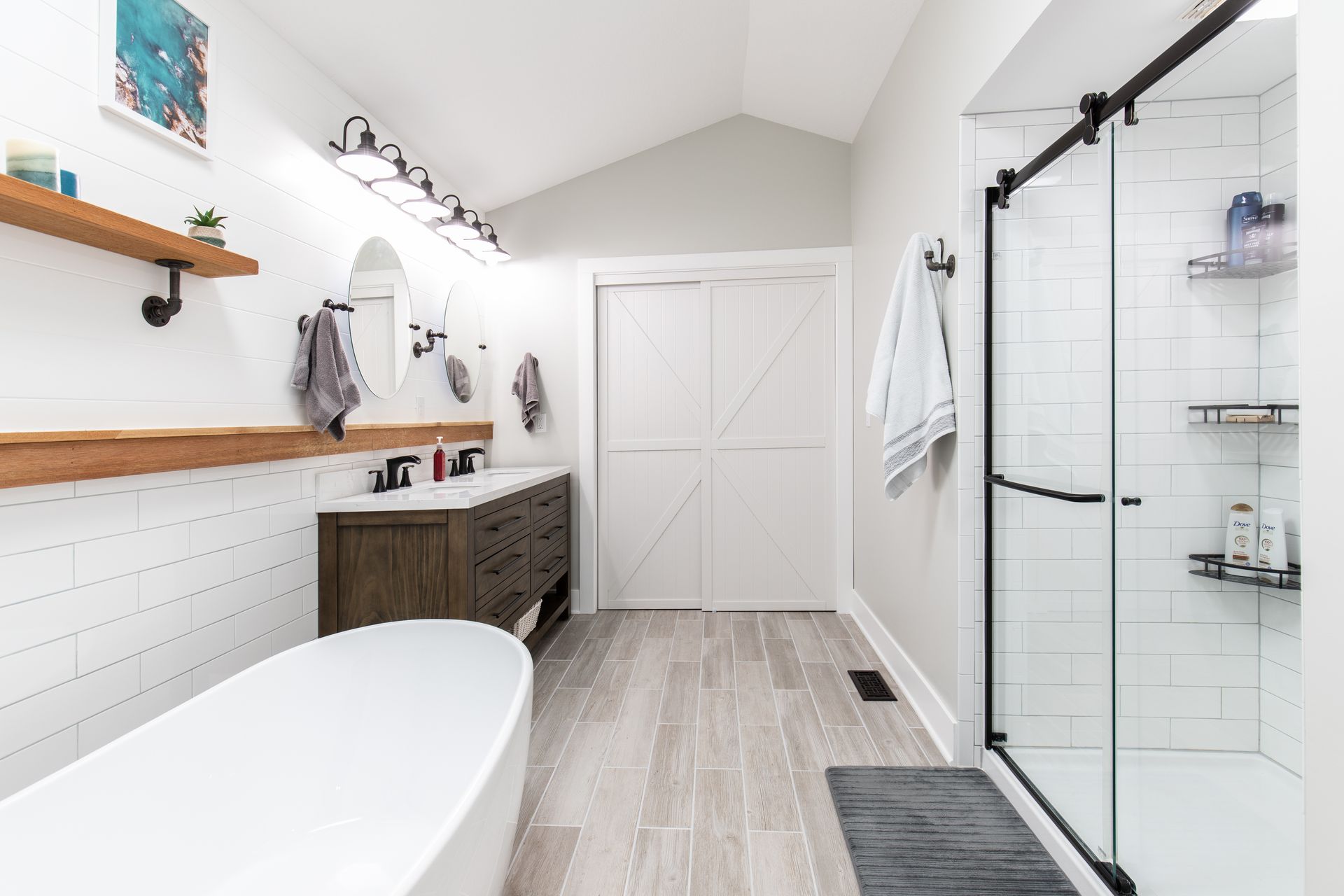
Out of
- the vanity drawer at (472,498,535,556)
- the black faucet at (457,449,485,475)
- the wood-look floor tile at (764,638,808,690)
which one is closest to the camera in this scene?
the vanity drawer at (472,498,535,556)

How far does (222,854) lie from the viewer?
121 cm

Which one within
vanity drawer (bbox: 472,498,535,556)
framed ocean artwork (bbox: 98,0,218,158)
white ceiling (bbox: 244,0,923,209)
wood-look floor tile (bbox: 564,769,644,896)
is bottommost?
wood-look floor tile (bbox: 564,769,644,896)

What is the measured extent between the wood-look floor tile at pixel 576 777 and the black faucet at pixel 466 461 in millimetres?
1453

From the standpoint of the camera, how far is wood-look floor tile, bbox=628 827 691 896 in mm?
1435

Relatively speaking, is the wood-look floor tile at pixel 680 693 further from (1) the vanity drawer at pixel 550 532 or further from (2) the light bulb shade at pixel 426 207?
(2) the light bulb shade at pixel 426 207

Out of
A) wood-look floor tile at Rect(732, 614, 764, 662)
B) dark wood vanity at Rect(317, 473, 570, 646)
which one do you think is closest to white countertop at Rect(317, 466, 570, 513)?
dark wood vanity at Rect(317, 473, 570, 646)

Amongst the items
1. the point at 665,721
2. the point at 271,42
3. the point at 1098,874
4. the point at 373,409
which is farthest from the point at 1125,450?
the point at 271,42

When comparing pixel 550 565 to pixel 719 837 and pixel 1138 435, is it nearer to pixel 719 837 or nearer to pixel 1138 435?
pixel 719 837

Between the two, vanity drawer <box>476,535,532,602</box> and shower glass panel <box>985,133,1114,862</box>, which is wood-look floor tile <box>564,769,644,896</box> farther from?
shower glass panel <box>985,133,1114,862</box>

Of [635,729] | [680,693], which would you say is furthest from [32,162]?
[680,693]

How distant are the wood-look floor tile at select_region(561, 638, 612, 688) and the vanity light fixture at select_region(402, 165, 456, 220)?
2126 millimetres

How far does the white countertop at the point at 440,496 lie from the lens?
2039 mm

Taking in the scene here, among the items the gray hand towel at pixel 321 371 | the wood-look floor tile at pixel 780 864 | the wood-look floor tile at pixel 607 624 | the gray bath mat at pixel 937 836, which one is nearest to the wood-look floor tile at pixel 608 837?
the wood-look floor tile at pixel 780 864

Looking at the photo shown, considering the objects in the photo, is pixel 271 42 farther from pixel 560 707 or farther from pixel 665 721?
pixel 665 721
